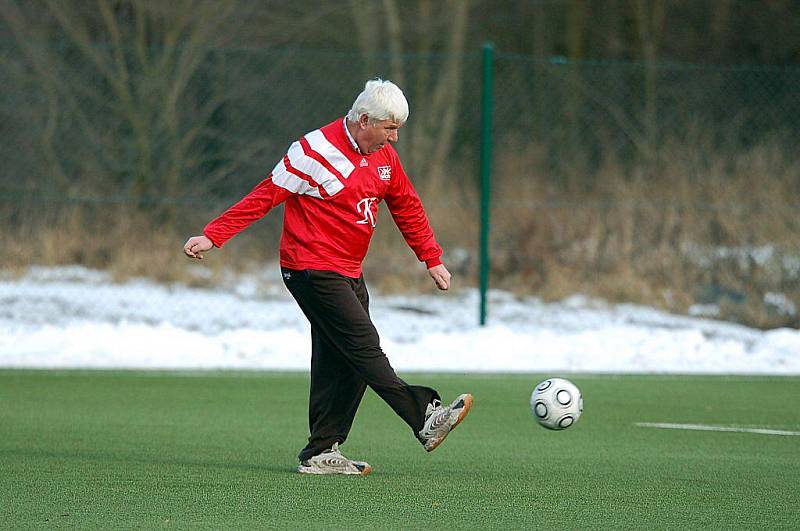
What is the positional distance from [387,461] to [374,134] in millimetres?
1699

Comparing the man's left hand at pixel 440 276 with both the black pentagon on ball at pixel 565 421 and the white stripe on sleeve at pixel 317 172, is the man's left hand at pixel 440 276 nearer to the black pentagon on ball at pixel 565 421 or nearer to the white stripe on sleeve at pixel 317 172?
the white stripe on sleeve at pixel 317 172

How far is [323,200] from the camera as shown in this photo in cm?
595

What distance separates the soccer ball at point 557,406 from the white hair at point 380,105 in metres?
1.56

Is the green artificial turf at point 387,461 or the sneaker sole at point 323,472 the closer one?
the green artificial turf at point 387,461

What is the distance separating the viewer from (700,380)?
33.9 ft

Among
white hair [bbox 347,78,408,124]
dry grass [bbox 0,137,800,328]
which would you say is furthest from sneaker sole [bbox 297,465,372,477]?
dry grass [bbox 0,137,800,328]

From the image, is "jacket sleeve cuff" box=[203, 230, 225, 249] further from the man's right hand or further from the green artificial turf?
the green artificial turf

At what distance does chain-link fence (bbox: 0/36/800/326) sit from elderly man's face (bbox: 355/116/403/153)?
700cm

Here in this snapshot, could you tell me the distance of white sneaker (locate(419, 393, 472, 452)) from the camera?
586 centimetres

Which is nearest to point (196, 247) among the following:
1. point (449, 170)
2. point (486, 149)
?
point (486, 149)

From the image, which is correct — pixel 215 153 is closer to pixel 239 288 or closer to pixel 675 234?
pixel 239 288

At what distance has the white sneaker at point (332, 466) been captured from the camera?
20.3ft

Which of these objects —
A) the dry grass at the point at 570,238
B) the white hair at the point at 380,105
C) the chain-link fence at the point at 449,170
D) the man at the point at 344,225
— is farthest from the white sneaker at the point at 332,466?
the dry grass at the point at 570,238

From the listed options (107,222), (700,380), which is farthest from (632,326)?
(107,222)
